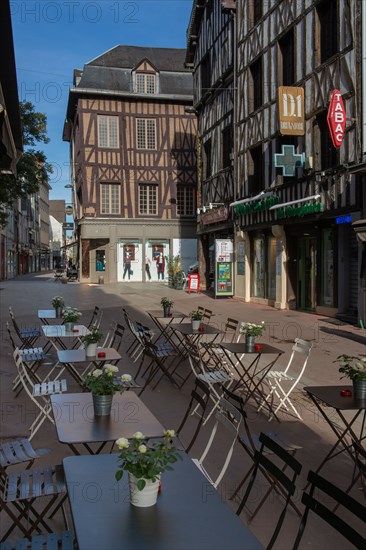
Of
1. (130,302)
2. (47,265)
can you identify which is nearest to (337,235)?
(130,302)

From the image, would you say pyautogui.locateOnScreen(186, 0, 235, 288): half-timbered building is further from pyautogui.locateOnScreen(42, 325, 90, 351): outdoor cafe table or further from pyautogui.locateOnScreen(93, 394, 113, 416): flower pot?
pyautogui.locateOnScreen(93, 394, 113, 416): flower pot

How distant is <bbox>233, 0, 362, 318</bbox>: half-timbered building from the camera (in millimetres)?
12984

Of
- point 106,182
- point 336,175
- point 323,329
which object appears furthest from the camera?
point 106,182

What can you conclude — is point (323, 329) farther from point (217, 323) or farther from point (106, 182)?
point (106, 182)

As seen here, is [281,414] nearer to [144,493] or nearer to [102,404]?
[102,404]

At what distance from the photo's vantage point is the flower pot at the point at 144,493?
240cm

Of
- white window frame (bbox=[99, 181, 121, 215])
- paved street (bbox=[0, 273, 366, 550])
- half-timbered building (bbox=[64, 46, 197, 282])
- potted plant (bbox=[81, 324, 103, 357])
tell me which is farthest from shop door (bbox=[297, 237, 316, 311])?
white window frame (bbox=[99, 181, 121, 215])

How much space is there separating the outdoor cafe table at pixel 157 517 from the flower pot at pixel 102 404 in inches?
36.9

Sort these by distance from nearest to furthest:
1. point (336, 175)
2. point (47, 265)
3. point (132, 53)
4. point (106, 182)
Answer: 1. point (336, 175)
2. point (106, 182)
3. point (132, 53)
4. point (47, 265)

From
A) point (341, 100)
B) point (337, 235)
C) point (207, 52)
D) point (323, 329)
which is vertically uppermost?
point (207, 52)

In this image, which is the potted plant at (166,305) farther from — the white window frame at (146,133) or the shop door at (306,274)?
the white window frame at (146,133)

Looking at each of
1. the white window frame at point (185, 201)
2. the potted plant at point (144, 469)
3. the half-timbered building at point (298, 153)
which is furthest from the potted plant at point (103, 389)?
the white window frame at point (185, 201)

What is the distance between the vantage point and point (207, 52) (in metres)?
24.0

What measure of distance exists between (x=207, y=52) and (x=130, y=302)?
1203cm
